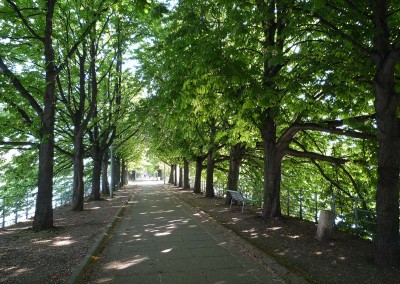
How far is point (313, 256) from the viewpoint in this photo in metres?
6.89

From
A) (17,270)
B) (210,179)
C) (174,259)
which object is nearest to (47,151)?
(17,270)

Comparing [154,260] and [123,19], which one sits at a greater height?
[123,19]

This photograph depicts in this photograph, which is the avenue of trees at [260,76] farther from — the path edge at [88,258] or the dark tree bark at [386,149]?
the path edge at [88,258]

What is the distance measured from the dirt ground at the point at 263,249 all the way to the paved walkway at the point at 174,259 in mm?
578

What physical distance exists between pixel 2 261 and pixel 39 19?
795cm

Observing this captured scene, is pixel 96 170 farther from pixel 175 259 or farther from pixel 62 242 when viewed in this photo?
pixel 175 259

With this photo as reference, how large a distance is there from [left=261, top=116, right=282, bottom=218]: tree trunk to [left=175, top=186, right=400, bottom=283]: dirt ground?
50 cm

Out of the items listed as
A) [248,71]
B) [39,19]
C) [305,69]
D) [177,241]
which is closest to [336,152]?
[305,69]

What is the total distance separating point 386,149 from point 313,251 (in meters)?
2.68

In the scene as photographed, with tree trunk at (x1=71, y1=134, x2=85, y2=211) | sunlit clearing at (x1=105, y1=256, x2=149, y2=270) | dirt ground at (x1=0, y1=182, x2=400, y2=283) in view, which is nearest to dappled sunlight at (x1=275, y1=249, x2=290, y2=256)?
dirt ground at (x1=0, y1=182, x2=400, y2=283)

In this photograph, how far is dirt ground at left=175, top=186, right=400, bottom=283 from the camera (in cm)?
568

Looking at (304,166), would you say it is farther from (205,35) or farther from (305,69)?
(205,35)

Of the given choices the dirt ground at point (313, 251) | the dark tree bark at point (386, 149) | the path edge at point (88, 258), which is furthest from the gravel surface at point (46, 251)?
the dark tree bark at point (386, 149)

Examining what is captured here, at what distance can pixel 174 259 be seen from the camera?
6.88 meters
